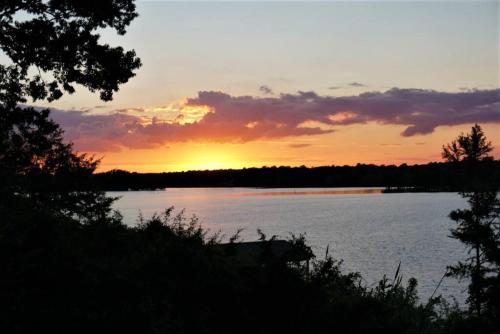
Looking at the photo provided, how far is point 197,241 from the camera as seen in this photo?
1016 centimetres

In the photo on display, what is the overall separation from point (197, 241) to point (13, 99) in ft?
48.4

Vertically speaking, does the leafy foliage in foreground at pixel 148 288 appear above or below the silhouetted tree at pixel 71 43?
below

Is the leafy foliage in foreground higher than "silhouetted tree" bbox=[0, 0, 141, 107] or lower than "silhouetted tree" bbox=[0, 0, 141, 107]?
lower

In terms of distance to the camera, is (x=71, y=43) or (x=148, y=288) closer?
(x=148, y=288)

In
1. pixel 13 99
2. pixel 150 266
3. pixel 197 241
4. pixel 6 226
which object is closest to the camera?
pixel 6 226

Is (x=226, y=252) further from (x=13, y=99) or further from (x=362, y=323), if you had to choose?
(x=13, y=99)

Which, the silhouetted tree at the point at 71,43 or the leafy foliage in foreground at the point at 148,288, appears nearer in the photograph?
the leafy foliage in foreground at the point at 148,288

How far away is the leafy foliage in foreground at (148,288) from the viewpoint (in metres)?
6.85

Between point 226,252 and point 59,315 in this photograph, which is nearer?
point 59,315

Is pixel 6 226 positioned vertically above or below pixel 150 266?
above

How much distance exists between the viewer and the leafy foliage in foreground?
6848 millimetres

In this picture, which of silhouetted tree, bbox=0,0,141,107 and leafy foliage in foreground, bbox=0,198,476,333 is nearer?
leafy foliage in foreground, bbox=0,198,476,333

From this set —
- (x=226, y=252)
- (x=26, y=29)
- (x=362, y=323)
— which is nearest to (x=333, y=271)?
(x=362, y=323)

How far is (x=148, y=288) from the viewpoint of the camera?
26.7 feet
